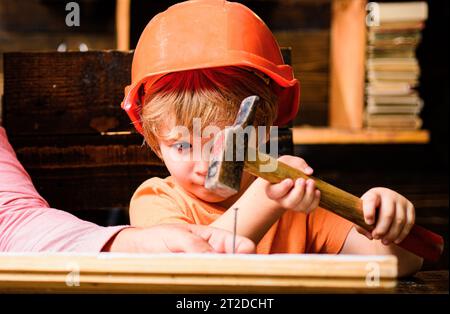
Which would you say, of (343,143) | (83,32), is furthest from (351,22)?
(83,32)

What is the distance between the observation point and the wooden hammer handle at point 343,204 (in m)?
0.94

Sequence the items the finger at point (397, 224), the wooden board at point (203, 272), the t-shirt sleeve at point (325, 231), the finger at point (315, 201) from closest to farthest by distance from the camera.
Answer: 1. the wooden board at point (203, 272)
2. the finger at point (315, 201)
3. the finger at point (397, 224)
4. the t-shirt sleeve at point (325, 231)

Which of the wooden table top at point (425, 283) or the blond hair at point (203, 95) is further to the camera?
the blond hair at point (203, 95)

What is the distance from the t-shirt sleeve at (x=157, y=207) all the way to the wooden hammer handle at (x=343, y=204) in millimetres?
316

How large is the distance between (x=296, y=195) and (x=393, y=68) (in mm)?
2809

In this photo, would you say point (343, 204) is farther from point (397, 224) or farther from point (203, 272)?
point (203, 272)

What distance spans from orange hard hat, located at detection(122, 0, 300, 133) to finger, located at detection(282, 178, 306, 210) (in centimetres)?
27

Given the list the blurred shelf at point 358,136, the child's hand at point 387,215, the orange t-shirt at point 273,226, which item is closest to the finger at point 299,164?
the child's hand at point 387,215

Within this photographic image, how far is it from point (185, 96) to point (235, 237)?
0.33m

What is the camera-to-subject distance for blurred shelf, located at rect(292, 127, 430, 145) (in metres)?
3.47

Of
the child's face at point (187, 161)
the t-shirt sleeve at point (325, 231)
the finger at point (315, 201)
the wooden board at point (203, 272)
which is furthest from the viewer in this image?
the t-shirt sleeve at point (325, 231)

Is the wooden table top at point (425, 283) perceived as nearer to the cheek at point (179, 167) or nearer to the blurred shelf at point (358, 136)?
the cheek at point (179, 167)

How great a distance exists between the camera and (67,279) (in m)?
0.82

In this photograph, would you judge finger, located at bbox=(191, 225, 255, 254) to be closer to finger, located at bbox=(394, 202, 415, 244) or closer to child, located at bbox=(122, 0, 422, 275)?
child, located at bbox=(122, 0, 422, 275)
